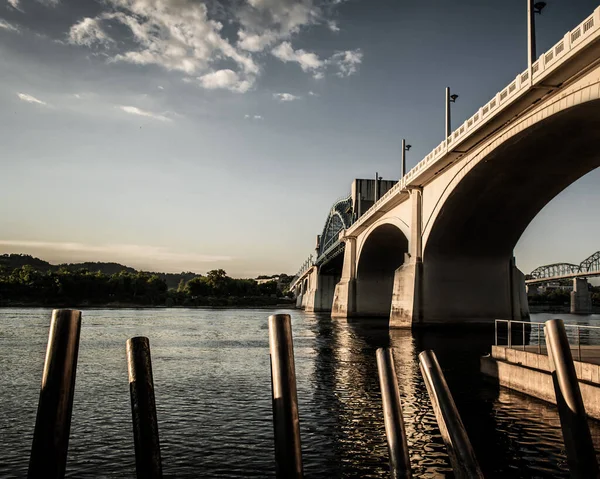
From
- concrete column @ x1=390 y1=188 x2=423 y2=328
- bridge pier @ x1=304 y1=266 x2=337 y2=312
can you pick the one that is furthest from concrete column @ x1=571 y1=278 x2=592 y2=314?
concrete column @ x1=390 y1=188 x2=423 y2=328

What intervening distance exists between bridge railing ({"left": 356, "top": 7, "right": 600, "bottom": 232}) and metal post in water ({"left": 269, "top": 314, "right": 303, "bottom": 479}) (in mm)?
21026

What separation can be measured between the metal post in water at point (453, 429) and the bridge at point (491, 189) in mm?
19838

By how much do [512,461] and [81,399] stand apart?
10322mm

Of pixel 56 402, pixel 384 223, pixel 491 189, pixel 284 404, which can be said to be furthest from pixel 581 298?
pixel 56 402

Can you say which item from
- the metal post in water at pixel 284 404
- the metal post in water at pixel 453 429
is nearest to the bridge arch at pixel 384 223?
the metal post in water at pixel 453 429

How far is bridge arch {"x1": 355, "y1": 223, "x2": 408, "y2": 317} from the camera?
69562 mm

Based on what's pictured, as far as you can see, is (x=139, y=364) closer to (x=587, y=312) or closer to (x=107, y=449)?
(x=107, y=449)

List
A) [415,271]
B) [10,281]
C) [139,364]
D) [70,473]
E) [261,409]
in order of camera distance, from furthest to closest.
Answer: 1. [10,281]
2. [415,271]
3. [261,409]
4. [70,473]
5. [139,364]

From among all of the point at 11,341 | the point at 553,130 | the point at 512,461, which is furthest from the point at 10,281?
the point at 512,461

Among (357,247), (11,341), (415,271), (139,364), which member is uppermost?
(357,247)

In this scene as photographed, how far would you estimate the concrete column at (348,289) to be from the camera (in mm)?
71188

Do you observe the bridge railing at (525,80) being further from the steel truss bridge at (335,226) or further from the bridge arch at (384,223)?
the steel truss bridge at (335,226)

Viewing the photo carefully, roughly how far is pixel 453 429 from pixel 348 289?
66.3 m

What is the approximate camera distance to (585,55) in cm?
2236
